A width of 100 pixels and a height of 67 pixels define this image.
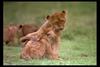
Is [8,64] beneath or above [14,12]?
beneath

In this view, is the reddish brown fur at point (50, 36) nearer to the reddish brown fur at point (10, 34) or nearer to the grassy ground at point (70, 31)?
the grassy ground at point (70, 31)

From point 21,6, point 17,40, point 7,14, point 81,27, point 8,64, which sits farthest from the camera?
point 21,6

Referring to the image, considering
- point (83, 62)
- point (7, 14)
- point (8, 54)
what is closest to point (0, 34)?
point (8, 54)

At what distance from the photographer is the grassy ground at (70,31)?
211 inches

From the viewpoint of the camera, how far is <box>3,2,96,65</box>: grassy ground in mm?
5348

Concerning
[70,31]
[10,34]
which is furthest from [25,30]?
[70,31]

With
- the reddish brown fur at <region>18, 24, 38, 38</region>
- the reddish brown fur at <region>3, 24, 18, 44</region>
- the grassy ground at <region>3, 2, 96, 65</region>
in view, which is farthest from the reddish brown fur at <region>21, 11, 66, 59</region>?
the reddish brown fur at <region>3, 24, 18, 44</region>

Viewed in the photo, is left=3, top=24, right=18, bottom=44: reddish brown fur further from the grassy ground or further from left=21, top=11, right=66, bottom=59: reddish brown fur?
left=21, top=11, right=66, bottom=59: reddish brown fur

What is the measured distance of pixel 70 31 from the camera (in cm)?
736

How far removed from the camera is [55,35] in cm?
529

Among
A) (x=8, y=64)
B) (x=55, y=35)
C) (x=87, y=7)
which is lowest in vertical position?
(x=8, y=64)

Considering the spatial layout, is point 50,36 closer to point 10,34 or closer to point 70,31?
point 10,34

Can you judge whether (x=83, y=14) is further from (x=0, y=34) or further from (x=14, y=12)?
(x=0, y=34)

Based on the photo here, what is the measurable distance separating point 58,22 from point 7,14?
422 cm
